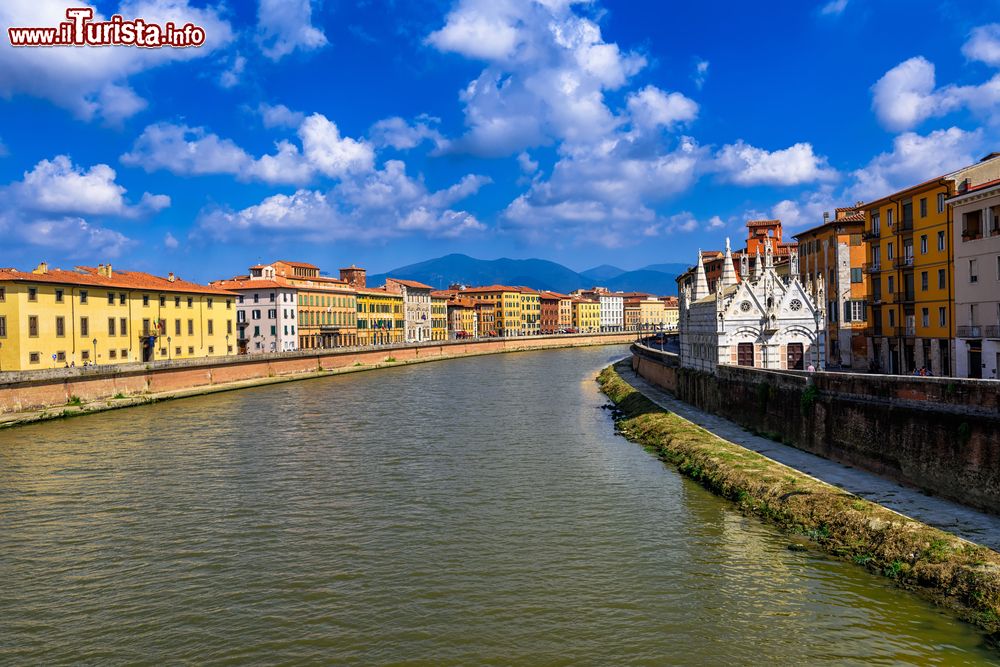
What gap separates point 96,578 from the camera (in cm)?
1777

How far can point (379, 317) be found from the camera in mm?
127625

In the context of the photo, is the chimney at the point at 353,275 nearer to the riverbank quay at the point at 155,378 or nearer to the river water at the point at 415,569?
the riverbank quay at the point at 155,378

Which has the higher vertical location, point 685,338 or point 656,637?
point 685,338

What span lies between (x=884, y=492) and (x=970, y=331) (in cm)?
1804

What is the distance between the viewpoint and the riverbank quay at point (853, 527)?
15203 mm

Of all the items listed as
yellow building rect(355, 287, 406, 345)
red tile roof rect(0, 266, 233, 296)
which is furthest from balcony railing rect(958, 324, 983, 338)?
yellow building rect(355, 287, 406, 345)

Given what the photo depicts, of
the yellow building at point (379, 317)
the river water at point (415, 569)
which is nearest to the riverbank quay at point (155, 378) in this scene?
the river water at point (415, 569)

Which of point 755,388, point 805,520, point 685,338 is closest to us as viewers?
point 805,520

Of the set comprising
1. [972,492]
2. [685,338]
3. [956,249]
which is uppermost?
[956,249]

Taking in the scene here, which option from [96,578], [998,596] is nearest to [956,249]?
[998,596]

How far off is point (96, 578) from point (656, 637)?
13.9 meters

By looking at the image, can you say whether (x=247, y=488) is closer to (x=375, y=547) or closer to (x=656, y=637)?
(x=375, y=547)

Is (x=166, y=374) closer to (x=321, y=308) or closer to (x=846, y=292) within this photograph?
(x=321, y=308)

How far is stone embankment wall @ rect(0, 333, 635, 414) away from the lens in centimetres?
4684
